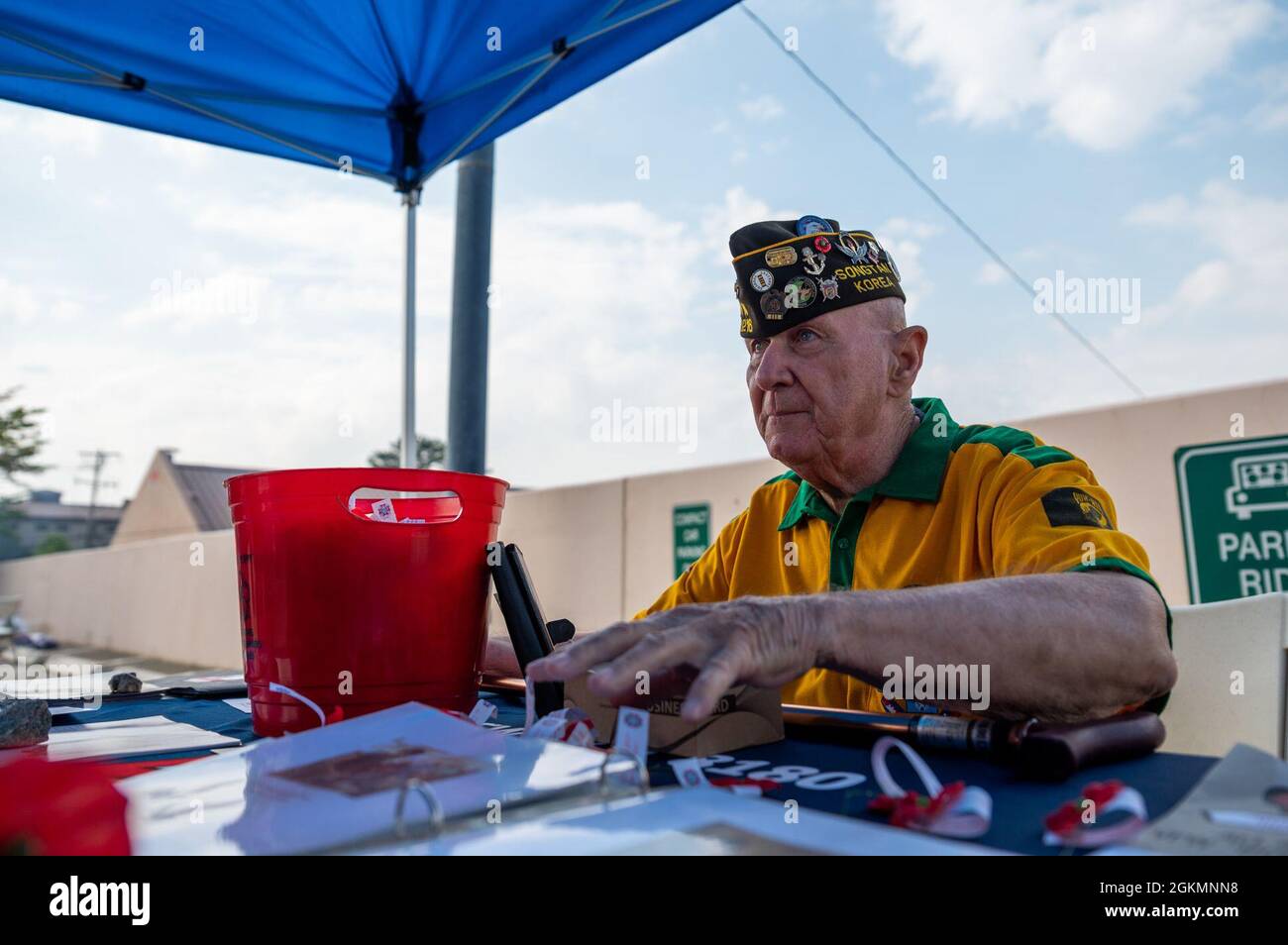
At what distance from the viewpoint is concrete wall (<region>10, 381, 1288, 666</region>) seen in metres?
3.90

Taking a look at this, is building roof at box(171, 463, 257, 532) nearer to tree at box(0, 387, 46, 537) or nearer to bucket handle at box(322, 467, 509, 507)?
tree at box(0, 387, 46, 537)

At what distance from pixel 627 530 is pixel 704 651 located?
5.98 metres

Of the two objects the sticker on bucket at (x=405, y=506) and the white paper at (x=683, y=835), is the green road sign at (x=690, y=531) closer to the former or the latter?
the sticker on bucket at (x=405, y=506)

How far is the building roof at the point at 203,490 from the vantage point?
23.3 meters

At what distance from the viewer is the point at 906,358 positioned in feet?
5.37

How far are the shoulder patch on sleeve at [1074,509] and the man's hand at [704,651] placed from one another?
501mm

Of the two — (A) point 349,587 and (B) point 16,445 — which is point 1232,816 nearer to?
(A) point 349,587

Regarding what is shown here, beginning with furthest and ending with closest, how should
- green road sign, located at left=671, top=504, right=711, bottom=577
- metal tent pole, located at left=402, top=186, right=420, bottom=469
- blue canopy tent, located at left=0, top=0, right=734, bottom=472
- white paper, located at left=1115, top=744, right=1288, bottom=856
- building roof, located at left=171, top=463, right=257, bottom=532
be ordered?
1. building roof, located at left=171, top=463, right=257, bottom=532
2. green road sign, located at left=671, top=504, right=711, bottom=577
3. metal tent pole, located at left=402, top=186, right=420, bottom=469
4. blue canopy tent, located at left=0, top=0, right=734, bottom=472
5. white paper, located at left=1115, top=744, right=1288, bottom=856

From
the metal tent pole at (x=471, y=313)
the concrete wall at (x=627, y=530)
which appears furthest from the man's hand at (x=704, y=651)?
the metal tent pole at (x=471, y=313)

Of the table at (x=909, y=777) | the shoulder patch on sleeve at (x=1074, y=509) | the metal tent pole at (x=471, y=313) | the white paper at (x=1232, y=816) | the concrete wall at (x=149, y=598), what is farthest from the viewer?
the concrete wall at (x=149, y=598)

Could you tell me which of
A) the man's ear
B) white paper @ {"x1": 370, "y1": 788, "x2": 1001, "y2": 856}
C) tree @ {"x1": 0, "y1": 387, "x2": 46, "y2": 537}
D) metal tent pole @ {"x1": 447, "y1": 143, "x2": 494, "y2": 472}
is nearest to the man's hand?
white paper @ {"x1": 370, "y1": 788, "x2": 1001, "y2": 856}

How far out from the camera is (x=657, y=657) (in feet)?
2.34
